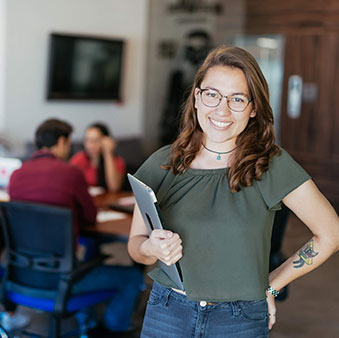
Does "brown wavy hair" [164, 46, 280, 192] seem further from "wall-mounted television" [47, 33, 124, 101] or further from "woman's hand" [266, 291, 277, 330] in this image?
"wall-mounted television" [47, 33, 124, 101]

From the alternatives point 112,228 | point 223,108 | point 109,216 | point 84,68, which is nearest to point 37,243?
point 112,228

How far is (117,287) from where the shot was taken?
321 centimetres

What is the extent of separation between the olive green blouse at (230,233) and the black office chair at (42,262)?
4.25ft

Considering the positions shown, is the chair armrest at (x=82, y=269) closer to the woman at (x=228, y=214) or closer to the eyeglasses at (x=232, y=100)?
the woman at (x=228, y=214)

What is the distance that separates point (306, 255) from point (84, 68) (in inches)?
220

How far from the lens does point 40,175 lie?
10.1ft

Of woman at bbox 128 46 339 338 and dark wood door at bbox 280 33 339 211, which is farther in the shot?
dark wood door at bbox 280 33 339 211

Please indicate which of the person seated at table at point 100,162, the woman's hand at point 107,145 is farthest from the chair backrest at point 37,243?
the woman's hand at point 107,145

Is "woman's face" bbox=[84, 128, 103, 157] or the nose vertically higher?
the nose

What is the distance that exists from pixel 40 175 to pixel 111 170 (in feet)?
4.76

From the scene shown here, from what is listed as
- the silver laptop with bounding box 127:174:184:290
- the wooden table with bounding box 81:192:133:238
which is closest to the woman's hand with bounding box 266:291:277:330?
the silver laptop with bounding box 127:174:184:290

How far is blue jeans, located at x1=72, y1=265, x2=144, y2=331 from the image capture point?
9.97ft

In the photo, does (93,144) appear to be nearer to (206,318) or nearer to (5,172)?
(5,172)

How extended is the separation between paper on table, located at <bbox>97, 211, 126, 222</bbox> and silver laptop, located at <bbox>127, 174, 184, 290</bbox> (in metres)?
1.91
